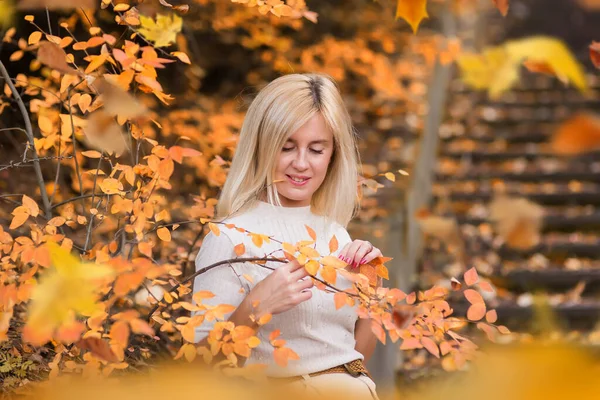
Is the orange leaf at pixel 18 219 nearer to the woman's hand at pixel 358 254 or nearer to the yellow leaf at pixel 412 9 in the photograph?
the woman's hand at pixel 358 254

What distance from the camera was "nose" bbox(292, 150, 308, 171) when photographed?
2377 millimetres

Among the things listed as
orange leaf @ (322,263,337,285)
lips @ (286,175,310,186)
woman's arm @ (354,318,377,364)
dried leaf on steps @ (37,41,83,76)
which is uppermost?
dried leaf on steps @ (37,41,83,76)

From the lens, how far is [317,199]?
2613 mm

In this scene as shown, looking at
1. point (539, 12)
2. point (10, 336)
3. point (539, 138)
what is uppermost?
point (539, 12)

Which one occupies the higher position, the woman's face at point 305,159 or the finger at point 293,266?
the woman's face at point 305,159

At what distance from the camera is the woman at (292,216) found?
225cm

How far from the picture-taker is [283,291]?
2018 mm

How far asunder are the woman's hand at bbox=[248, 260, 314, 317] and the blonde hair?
16.6 inches

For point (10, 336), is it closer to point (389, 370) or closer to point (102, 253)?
point (102, 253)

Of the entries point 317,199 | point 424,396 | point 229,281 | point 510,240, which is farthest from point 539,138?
point 424,396

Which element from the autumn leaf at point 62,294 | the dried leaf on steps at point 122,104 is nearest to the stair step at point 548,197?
the dried leaf on steps at point 122,104

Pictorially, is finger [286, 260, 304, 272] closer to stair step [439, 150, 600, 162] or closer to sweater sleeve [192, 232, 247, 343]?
sweater sleeve [192, 232, 247, 343]

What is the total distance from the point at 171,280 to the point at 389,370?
193 cm

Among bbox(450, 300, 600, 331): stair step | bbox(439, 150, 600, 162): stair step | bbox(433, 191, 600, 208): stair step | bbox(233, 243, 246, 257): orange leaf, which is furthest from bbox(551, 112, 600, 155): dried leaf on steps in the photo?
bbox(439, 150, 600, 162): stair step
